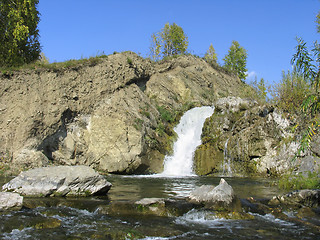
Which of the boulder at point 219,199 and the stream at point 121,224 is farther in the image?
the boulder at point 219,199

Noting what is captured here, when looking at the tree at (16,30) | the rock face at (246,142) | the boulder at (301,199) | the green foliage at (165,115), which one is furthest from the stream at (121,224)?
the green foliage at (165,115)

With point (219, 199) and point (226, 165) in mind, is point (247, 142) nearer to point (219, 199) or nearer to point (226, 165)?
point (226, 165)

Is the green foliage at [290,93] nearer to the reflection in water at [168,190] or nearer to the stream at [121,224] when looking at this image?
the reflection in water at [168,190]

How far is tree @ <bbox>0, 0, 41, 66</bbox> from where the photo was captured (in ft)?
67.4

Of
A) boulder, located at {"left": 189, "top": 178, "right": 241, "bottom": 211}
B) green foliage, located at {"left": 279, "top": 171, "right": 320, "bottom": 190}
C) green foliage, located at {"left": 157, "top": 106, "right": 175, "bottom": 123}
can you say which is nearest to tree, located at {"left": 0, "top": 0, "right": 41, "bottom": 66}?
green foliage, located at {"left": 157, "top": 106, "right": 175, "bottom": 123}

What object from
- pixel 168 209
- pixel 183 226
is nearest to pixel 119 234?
pixel 183 226

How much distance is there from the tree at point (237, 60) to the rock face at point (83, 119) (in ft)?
105

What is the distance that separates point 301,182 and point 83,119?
632 inches

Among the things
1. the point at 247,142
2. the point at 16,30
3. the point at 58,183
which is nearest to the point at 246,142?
the point at 247,142

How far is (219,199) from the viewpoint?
7.79 m

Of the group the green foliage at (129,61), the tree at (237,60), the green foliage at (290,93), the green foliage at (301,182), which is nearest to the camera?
the green foliage at (301,182)

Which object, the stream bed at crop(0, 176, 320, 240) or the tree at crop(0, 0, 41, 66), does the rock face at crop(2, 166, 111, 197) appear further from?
the tree at crop(0, 0, 41, 66)

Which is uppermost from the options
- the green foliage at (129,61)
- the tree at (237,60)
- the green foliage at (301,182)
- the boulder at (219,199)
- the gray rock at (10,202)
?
the tree at (237,60)

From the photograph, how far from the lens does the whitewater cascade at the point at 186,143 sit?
2114 cm
